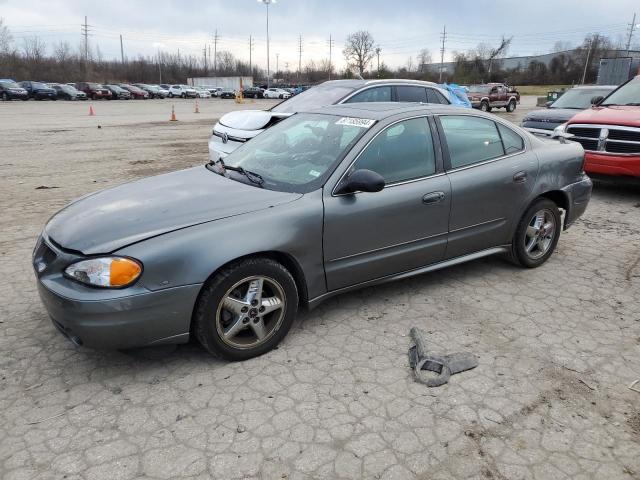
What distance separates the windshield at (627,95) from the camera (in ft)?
28.3

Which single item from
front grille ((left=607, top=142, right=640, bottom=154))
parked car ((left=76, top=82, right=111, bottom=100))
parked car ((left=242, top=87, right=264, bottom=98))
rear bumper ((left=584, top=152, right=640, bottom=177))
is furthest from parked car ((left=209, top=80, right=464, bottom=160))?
parked car ((left=242, top=87, right=264, bottom=98))

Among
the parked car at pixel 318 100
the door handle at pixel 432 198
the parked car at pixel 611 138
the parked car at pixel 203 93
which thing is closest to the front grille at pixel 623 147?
the parked car at pixel 611 138

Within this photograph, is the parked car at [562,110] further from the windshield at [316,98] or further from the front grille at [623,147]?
the windshield at [316,98]

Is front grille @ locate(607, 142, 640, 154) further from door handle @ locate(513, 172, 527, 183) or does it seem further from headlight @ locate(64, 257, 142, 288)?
headlight @ locate(64, 257, 142, 288)

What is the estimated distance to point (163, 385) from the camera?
3059 mm

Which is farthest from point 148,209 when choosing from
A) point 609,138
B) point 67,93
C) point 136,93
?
point 136,93

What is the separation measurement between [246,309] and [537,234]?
3.08m

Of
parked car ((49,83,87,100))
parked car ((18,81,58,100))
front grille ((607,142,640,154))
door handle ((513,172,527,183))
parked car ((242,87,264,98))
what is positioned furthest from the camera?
parked car ((242,87,264,98))

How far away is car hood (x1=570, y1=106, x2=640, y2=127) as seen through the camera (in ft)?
24.8

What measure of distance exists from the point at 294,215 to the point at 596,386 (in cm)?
214

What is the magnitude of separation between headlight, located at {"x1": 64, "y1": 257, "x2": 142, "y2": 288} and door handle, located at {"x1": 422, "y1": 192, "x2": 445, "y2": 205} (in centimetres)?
217

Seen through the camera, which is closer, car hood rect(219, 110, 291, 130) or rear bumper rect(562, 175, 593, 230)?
rear bumper rect(562, 175, 593, 230)

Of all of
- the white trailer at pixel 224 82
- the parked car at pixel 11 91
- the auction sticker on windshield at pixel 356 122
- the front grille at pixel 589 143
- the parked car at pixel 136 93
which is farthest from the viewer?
the white trailer at pixel 224 82

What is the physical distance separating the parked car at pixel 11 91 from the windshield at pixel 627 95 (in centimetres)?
4526
